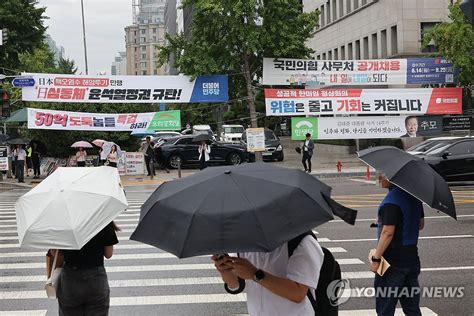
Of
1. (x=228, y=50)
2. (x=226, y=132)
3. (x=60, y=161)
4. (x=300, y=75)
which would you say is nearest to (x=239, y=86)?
(x=228, y=50)

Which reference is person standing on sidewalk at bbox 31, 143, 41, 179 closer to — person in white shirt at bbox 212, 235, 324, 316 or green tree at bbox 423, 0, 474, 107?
green tree at bbox 423, 0, 474, 107

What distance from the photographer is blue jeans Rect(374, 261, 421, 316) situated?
5.11 meters

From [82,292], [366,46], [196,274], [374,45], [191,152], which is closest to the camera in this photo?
[82,292]

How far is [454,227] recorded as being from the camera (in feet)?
39.5

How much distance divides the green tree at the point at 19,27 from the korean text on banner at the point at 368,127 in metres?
17.9

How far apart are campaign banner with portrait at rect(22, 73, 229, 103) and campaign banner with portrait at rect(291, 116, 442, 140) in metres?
4.38

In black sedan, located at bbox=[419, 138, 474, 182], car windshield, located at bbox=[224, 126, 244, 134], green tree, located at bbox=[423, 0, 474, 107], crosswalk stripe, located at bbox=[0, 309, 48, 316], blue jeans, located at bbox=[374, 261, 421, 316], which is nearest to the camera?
blue jeans, located at bbox=[374, 261, 421, 316]

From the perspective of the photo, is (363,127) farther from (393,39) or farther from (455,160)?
(393,39)

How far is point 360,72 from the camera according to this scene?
2844 cm

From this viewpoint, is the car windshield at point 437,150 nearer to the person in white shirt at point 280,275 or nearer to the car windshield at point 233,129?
the person in white shirt at point 280,275

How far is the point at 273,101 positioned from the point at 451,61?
8589 mm

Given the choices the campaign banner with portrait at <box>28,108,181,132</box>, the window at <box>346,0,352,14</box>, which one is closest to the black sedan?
the campaign banner with portrait at <box>28,108,181,132</box>

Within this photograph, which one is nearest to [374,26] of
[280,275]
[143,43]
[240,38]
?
[240,38]

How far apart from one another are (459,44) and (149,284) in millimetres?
23670
